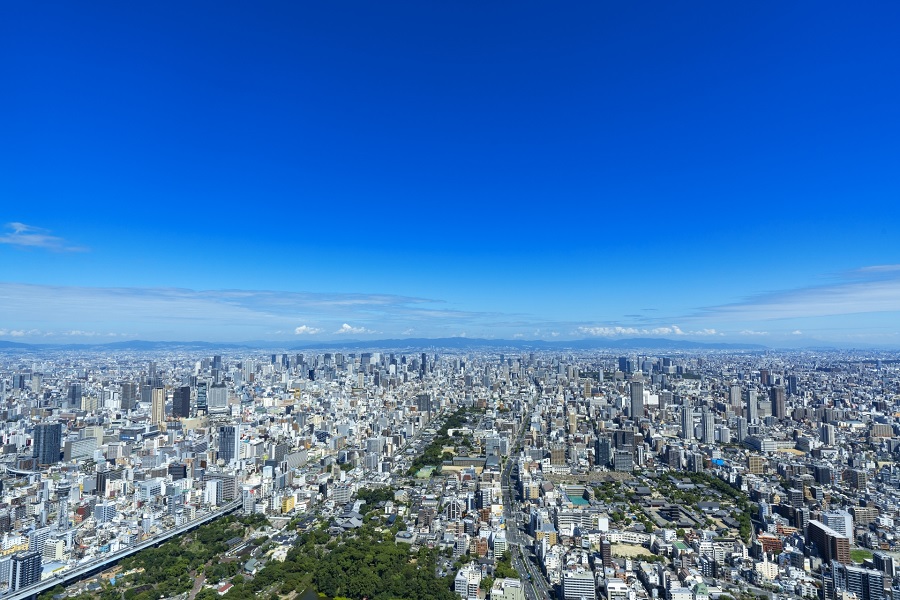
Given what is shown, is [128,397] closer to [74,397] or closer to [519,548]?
[74,397]

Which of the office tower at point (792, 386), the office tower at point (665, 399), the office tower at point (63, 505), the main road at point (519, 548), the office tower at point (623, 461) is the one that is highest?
the office tower at point (792, 386)

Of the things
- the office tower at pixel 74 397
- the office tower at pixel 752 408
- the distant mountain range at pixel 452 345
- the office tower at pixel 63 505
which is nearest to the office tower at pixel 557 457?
the office tower at pixel 752 408

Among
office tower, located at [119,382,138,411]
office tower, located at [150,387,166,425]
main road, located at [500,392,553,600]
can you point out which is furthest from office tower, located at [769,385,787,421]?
office tower, located at [119,382,138,411]

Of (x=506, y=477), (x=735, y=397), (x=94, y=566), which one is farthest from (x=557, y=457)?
(x=735, y=397)

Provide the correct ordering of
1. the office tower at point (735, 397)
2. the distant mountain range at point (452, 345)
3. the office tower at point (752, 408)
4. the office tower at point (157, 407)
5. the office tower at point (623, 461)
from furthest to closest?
the distant mountain range at point (452, 345)
the office tower at point (735, 397)
the office tower at point (752, 408)
the office tower at point (157, 407)
the office tower at point (623, 461)

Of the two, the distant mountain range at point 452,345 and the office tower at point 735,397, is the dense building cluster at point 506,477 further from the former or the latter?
the distant mountain range at point 452,345
